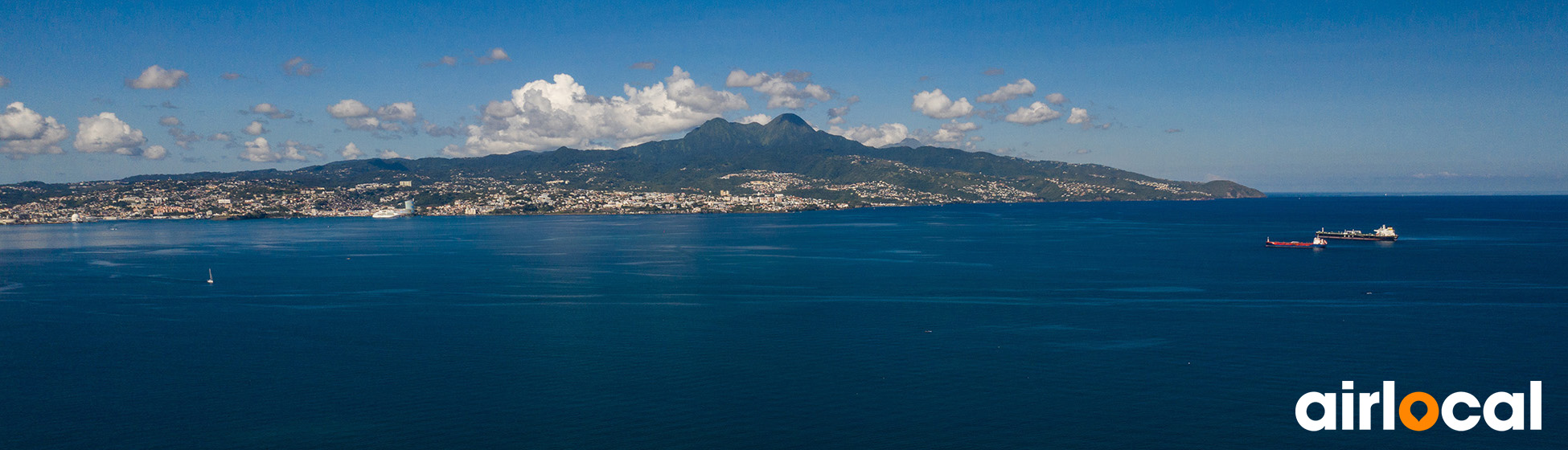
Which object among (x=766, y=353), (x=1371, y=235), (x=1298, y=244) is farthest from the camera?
(x=1371, y=235)

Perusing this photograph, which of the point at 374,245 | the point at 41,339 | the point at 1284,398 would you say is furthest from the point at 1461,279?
the point at 374,245

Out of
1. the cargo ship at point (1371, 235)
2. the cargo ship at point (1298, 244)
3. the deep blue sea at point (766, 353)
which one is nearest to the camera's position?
the deep blue sea at point (766, 353)

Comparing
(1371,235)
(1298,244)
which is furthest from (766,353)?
(1371,235)
